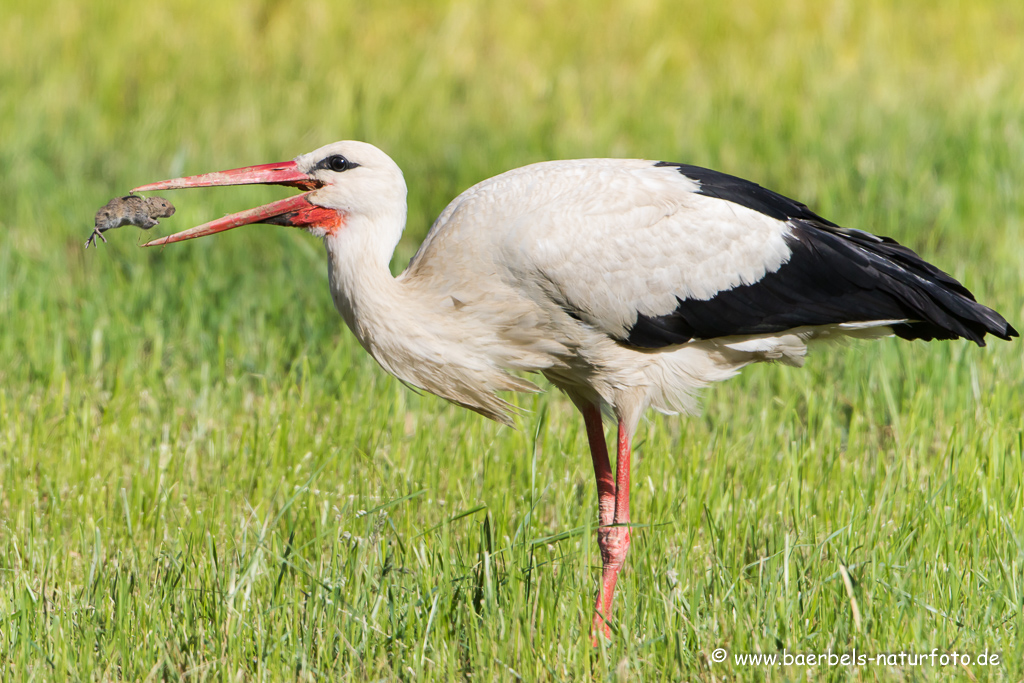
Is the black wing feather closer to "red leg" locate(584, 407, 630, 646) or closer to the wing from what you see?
the wing

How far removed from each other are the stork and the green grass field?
32 centimetres

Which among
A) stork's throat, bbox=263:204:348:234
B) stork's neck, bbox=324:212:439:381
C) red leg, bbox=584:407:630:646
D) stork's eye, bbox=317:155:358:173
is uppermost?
stork's eye, bbox=317:155:358:173

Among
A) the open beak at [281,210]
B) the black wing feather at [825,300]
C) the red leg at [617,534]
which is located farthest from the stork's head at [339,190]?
A: the red leg at [617,534]

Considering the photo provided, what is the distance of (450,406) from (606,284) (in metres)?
1.47

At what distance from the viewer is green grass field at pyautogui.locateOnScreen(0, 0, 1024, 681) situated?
10.3 ft

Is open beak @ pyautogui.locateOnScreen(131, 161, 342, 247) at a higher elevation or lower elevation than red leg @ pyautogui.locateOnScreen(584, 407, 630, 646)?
higher

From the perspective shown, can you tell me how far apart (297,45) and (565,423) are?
17.8 feet

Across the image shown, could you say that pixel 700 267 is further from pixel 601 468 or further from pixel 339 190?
pixel 339 190

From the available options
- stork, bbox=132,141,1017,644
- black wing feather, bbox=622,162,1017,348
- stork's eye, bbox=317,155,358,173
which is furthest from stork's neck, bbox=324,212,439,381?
black wing feather, bbox=622,162,1017,348

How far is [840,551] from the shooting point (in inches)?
138

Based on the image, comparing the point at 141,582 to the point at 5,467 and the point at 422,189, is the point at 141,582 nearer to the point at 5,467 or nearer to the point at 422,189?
the point at 5,467

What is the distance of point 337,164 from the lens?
358 cm

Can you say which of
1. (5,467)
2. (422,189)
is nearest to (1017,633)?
(5,467)

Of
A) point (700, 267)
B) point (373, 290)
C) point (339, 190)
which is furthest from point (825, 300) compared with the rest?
point (339, 190)
